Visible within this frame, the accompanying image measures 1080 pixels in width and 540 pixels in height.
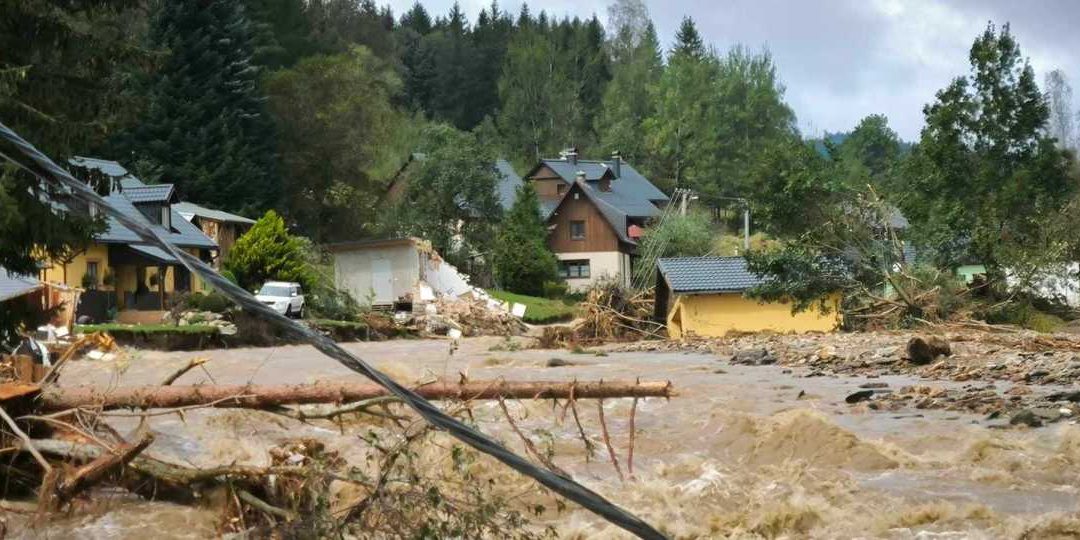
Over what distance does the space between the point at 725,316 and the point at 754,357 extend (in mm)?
11020

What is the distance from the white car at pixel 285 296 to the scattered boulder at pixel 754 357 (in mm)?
19924

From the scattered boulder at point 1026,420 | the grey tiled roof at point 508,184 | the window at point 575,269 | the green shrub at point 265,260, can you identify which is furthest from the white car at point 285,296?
the scattered boulder at point 1026,420

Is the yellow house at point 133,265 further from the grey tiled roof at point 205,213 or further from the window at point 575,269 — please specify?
the window at point 575,269

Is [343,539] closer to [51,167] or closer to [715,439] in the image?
[51,167]

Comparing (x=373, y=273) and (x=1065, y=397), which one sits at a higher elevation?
(x=373, y=273)

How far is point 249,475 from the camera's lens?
33.7ft

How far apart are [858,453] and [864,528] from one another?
A: 13.3ft

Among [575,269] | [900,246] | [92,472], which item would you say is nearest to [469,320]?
[900,246]

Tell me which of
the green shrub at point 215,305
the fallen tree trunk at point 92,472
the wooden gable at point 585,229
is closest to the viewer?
the fallen tree trunk at point 92,472

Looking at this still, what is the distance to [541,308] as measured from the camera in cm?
5712

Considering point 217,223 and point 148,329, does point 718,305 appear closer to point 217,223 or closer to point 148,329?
point 148,329

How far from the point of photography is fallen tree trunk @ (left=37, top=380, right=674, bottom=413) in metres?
9.90

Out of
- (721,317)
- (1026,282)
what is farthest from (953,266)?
(721,317)

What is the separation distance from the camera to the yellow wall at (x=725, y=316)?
138 ft
